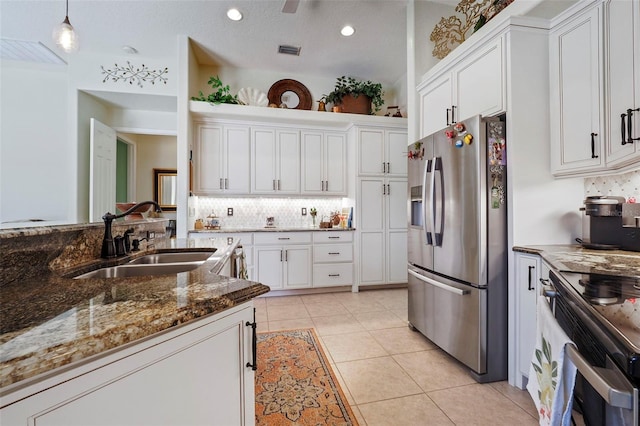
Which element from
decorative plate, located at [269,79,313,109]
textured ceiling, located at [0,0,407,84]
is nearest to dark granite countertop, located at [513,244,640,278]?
textured ceiling, located at [0,0,407,84]

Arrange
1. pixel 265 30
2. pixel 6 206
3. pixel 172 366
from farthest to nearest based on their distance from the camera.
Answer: pixel 6 206, pixel 265 30, pixel 172 366

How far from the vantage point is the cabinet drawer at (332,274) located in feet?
13.2

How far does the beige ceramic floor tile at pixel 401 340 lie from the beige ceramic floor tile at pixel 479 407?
1.78 feet

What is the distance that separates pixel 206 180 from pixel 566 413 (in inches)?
158

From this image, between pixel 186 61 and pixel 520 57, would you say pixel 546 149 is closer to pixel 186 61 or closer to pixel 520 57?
pixel 520 57

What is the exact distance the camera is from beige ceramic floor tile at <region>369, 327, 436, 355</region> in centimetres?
240

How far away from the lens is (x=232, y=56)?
3973 mm

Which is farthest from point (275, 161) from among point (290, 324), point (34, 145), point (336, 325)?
point (34, 145)

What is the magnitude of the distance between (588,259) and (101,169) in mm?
5084

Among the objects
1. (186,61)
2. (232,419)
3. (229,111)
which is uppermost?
(186,61)

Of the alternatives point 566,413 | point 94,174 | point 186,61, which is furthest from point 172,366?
point 94,174

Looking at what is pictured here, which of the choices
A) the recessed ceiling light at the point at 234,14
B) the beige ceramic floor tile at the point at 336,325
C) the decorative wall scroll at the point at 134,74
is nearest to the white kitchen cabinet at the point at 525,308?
the beige ceramic floor tile at the point at 336,325

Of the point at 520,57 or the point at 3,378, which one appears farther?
the point at 520,57

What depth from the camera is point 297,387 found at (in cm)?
187
